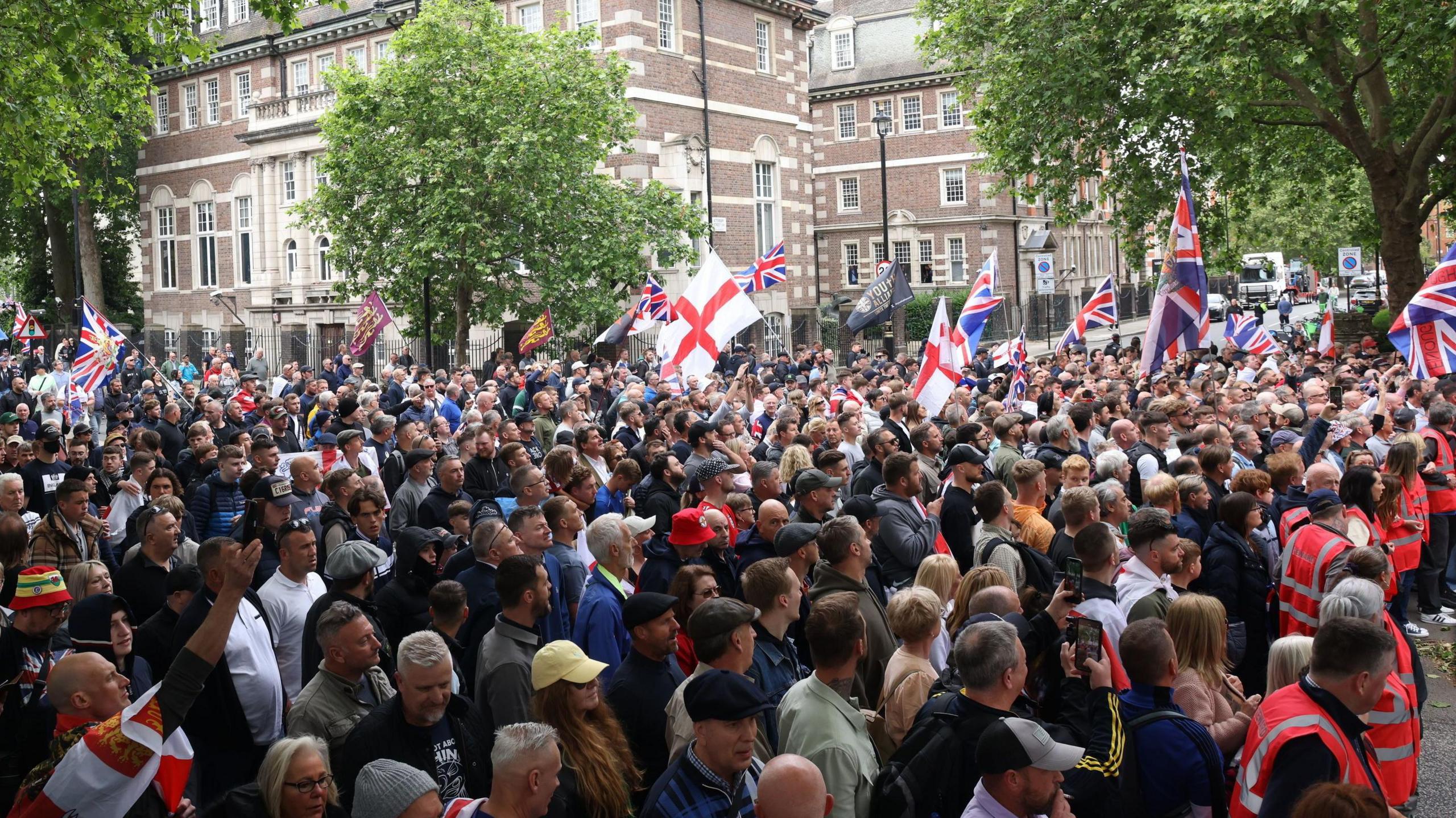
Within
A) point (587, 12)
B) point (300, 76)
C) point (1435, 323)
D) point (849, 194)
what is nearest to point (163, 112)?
point (300, 76)

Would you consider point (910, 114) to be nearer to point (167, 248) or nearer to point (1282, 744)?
point (167, 248)

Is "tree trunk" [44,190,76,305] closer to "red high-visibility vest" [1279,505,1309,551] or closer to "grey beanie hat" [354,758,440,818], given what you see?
"red high-visibility vest" [1279,505,1309,551]

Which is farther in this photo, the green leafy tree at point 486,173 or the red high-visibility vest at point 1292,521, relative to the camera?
the green leafy tree at point 486,173

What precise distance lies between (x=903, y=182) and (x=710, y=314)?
125 feet

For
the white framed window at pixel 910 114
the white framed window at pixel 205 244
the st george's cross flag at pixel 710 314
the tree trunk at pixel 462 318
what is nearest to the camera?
the st george's cross flag at pixel 710 314


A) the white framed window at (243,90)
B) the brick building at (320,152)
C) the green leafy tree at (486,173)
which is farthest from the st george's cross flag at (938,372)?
the white framed window at (243,90)

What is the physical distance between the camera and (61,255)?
159 ft

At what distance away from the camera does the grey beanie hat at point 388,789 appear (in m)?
4.07

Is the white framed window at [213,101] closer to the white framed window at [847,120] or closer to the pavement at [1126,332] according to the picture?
the white framed window at [847,120]

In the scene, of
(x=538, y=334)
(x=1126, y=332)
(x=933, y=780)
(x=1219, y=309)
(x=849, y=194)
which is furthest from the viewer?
(x=849, y=194)

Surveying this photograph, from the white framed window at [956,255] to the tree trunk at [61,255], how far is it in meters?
32.8

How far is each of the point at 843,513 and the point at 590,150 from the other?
76.8ft

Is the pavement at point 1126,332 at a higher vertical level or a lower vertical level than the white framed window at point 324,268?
lower

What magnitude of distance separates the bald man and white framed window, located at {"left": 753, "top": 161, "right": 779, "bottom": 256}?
3715 centimetres
